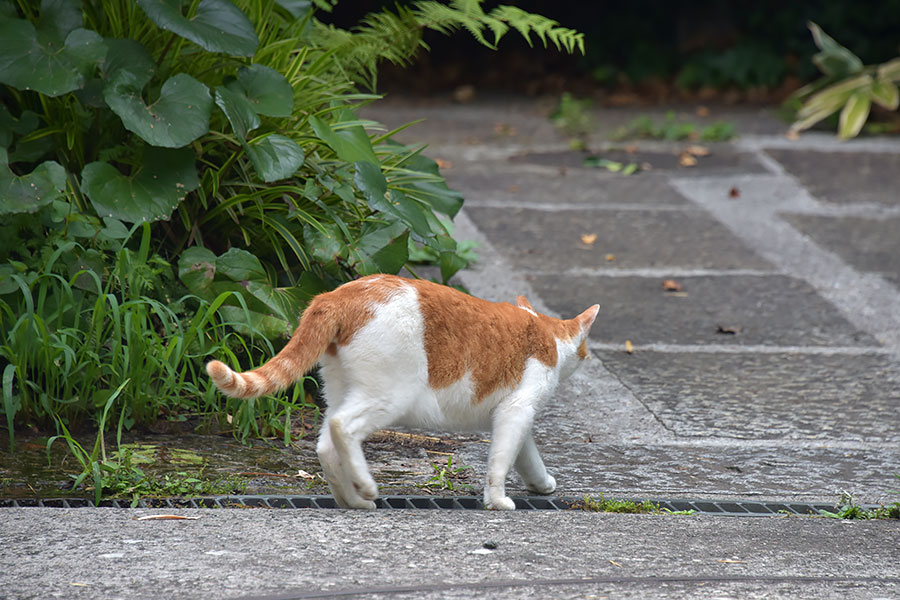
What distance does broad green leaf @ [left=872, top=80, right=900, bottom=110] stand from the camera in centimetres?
792

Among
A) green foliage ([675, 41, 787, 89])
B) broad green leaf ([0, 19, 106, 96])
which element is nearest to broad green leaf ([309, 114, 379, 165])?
broad green leaf ([0, 19, 106, 96])

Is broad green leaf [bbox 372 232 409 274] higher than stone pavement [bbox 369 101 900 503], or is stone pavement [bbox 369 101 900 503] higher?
broad green leaf [bbox 372 232 409 274]

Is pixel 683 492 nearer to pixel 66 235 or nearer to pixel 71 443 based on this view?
pixel 71 443

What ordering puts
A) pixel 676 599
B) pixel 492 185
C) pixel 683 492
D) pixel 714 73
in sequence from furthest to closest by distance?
1. pixel 714 73
2. pixel 492 185
3. pixel 683 492
4. pixel 676 599

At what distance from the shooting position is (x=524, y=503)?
2961 millimetres

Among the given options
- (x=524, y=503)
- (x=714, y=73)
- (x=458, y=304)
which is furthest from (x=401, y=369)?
(x=714, y=73)

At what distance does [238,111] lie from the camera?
3.58m

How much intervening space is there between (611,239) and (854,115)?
3.16 meters

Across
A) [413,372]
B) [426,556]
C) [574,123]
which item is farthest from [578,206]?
[426,556]

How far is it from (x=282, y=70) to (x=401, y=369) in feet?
5.96

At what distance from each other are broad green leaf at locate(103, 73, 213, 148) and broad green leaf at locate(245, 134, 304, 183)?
0.59ft

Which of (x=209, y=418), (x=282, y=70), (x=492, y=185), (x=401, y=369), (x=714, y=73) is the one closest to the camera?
(x=401, y=369)

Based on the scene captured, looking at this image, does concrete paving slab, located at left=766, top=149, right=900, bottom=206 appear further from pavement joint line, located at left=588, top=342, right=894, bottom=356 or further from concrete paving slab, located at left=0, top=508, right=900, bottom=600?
concrete paving slab, located at left=0, top=508, right=900, bottom=600

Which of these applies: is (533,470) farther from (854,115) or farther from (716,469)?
(854,115)
